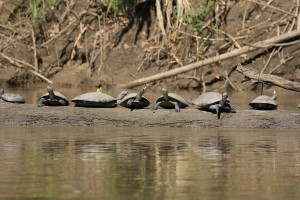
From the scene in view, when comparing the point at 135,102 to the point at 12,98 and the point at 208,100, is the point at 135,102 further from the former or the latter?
the point at 12,98

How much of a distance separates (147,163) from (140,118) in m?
3.88

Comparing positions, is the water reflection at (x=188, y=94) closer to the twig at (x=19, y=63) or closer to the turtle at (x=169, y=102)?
the twig at (x=19, y=63)

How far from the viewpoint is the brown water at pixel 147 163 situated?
25.1 ft

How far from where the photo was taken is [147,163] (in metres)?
9.45

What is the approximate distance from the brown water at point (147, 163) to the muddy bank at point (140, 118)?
0.95 ft

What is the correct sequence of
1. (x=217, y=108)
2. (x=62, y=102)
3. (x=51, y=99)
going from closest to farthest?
1. (x=217, y=108)
2. (x=51, y=99)
3. (x=62, y=102)

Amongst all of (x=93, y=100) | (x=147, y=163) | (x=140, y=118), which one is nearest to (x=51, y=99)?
(x=93, y=100)

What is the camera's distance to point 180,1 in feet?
71.7

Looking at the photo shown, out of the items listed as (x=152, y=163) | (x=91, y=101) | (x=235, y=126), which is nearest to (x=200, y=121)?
(x=235, y=126)

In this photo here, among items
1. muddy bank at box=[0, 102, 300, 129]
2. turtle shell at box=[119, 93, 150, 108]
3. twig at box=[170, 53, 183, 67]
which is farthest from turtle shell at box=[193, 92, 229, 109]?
twig at box=[170, 53, 183, 67]

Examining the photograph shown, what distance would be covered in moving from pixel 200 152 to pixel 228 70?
11.4 metres

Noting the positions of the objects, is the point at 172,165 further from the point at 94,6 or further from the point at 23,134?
the point at 94,6

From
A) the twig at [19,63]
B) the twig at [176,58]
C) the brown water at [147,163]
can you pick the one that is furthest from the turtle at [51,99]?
the twig at [19,63]

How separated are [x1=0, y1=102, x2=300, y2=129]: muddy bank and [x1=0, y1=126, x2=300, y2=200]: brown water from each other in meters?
0.29
